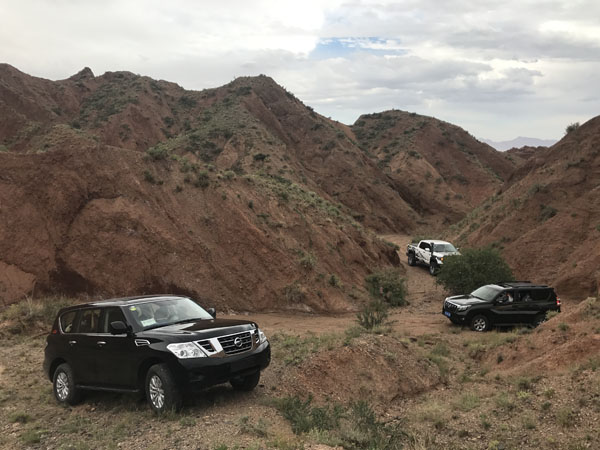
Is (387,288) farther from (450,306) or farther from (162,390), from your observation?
(162,390)

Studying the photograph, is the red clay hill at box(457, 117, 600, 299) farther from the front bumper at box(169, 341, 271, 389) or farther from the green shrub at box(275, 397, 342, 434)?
the front bumper at box(169, 341, 271, 389)

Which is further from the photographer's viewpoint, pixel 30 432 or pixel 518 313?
pixel 518 313

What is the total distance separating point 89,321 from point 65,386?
1.27m

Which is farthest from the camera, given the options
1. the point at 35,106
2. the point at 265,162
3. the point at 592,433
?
the point at 35,106

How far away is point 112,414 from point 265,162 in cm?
3336

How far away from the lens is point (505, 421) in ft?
23.1

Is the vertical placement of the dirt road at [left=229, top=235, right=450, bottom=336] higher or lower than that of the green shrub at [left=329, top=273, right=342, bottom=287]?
lower

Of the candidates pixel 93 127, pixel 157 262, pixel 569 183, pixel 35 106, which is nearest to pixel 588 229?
pixel 569 183

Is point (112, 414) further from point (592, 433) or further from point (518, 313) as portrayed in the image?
point (518, 313)

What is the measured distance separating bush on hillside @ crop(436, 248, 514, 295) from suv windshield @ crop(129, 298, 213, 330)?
13.1m

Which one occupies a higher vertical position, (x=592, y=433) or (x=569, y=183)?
(x=569, y=183)

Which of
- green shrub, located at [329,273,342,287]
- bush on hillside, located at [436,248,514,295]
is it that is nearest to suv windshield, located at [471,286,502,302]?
bush on hillside, located at [436,248,514,295]

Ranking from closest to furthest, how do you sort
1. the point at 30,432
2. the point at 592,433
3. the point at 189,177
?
1. the point at 592,433
2. the point at 30,432
3. the point at 189,177

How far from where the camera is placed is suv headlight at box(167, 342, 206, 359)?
6.65m
